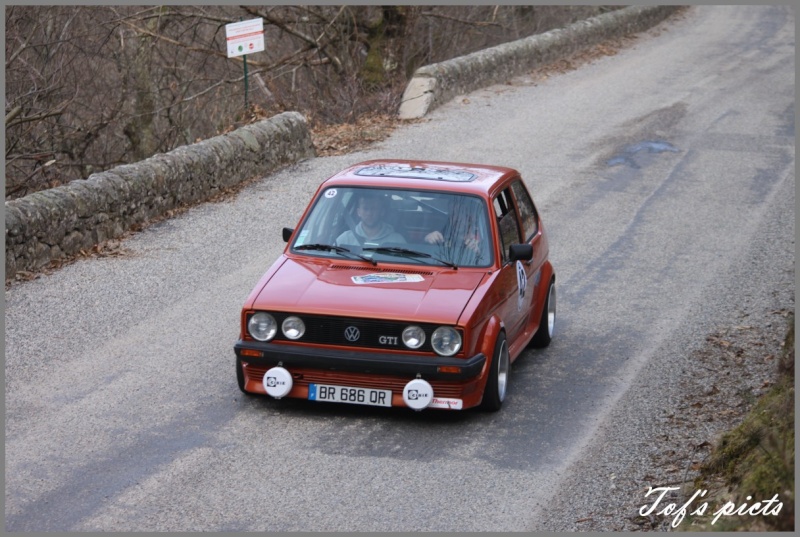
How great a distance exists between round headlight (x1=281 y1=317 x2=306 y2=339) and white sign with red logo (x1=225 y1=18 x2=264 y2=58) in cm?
1134

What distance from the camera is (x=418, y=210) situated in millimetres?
8641

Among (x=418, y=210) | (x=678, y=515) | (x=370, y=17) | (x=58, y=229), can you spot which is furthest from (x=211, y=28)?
(x=678, y=515)

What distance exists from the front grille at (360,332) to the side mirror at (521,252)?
129 centimetres

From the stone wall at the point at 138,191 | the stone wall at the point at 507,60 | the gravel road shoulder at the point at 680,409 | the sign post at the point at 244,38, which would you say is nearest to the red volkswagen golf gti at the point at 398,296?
the gravel road shoulder at the point at 680,409

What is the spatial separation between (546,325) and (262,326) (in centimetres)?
310

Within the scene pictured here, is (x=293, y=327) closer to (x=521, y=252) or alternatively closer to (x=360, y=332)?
(x=360, y=332)

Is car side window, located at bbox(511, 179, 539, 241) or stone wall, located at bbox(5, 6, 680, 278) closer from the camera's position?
car side window, located at bbox(511, 179, 539, 241)

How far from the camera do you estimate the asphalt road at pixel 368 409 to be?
656 cm

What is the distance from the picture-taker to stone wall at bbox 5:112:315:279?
11602mm

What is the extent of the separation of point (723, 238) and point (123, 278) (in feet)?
24.1

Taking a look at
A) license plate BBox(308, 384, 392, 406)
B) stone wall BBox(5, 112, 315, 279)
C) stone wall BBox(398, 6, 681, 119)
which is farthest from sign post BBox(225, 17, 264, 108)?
license plate BBox(308, 384, 392, 406)

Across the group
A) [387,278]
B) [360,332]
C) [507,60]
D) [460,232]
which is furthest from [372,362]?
[507,60]

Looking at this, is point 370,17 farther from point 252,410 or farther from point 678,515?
point 678,515

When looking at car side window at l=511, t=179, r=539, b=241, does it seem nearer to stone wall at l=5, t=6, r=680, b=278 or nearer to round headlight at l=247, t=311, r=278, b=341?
round headlight at l=247, t=311, r=278, b=341
